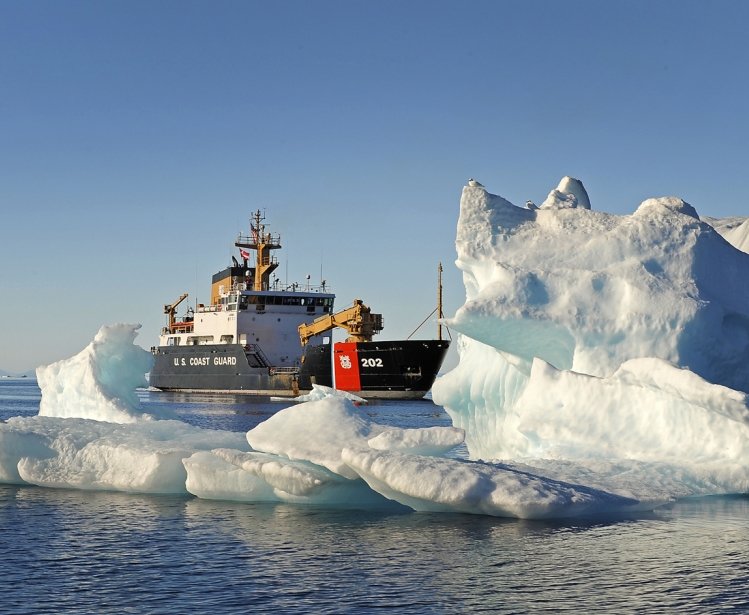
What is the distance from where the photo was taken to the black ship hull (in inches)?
1852

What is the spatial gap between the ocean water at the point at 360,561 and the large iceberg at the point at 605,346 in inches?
37.0

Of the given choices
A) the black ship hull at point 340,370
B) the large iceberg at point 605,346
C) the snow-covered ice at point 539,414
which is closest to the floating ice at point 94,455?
the snow-covered ice at point 539,414

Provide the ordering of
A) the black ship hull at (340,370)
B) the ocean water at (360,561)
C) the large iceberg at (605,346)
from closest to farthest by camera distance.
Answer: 1. the ocean water at (360,561)
2. the large iceberg at (605,346)
3. the black ship hull at (340,370)

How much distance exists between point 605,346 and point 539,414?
139cm

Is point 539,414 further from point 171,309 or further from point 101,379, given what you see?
point 171,309

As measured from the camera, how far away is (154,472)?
37.1ft

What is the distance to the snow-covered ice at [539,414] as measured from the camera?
9867 mm

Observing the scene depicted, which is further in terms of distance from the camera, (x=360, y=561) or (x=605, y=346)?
(x=605, y=346)

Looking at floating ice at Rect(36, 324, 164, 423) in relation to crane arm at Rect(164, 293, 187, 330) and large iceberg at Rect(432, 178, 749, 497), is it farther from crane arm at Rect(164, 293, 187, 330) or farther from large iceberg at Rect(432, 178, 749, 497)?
crane arm at Rect(164, 293, 187, 330)

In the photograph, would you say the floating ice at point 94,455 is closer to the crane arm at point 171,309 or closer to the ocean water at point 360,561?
the ocean water at point 360,561

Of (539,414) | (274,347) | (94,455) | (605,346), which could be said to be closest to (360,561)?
(539,414)

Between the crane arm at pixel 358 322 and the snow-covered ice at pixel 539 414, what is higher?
the crane arm at pixel 358 322

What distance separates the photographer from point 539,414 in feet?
39.0

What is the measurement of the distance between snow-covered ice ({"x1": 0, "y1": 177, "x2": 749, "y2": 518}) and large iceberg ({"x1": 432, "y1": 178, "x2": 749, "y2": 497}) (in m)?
0.02
